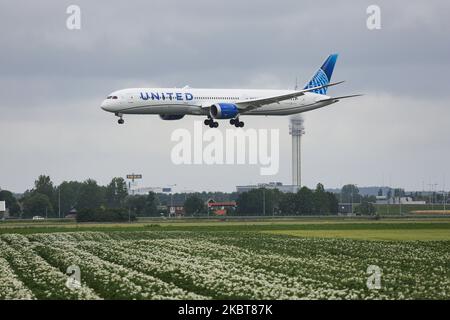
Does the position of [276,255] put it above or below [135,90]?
below

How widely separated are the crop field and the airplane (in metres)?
32.6

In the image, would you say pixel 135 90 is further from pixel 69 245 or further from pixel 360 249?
pixel 360 249

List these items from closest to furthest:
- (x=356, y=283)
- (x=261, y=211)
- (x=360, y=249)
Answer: (x=356, y=283), (x=360, y=249), (x=261, y=211)

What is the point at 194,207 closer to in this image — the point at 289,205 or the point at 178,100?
the point at 289,205

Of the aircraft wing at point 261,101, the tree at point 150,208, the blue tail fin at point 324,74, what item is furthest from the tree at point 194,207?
the aircraft wing at point 261,101

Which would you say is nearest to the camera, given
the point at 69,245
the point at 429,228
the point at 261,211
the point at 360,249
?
the point at 360,249

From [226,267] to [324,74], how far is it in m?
83.6

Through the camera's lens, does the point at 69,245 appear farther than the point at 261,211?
No

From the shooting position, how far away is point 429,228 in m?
86.3

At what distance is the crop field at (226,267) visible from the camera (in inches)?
1384

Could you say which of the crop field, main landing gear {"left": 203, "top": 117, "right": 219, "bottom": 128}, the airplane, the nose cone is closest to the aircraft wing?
the airplane
